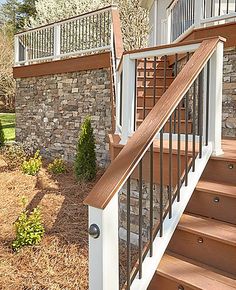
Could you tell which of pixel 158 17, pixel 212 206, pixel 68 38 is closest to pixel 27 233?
pixel 212 206

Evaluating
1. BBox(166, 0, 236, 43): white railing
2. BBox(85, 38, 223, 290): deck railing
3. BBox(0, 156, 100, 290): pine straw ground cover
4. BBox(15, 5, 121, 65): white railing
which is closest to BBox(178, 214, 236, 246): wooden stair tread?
BBox(85, 38, 223, 290): deck railing

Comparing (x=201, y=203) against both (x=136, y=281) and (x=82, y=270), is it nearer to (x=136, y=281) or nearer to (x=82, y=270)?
(x=136, y=281)

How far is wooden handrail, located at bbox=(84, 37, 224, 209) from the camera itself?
1702 millimetres

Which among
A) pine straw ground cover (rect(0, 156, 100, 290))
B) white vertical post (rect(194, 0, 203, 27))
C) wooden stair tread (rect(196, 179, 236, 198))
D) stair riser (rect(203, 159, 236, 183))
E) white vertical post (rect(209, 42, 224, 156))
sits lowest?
pine straw ground cover (rect(0, 156, 100, 290))

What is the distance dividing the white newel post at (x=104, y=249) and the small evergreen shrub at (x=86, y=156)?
15.6 feet

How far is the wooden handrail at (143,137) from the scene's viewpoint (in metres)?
1.70

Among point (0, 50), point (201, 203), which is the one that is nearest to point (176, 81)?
point (201, 203)

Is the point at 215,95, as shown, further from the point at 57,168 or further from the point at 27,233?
the point at 57,168

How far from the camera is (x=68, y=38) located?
316 inches

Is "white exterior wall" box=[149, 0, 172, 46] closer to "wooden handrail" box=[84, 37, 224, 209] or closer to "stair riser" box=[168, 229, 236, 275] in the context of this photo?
"wooden handrail" box=[84, 37, 224, 209]

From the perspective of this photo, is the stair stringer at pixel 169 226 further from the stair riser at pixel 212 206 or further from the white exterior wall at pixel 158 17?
the white exterior wall at pixel 158 17

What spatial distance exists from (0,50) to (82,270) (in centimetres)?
1818

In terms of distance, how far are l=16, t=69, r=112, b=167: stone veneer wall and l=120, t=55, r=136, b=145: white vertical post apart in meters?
3.40

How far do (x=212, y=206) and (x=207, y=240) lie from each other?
35 centimetres
